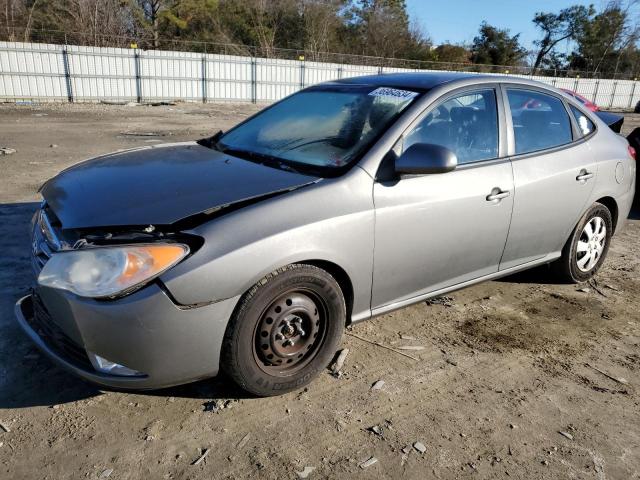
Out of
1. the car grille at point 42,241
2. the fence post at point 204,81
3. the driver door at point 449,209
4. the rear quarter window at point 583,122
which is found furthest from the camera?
the fence post at point 204,81

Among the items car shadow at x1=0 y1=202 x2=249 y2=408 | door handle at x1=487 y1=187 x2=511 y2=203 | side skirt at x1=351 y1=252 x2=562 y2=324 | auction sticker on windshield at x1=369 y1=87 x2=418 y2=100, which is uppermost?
auction sticker on windshield at x1=369 y1=87 x2=418 y2=100

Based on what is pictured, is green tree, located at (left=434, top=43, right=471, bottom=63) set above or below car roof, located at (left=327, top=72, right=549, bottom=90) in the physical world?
above

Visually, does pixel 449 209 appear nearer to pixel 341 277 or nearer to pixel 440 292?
pixel 440 292

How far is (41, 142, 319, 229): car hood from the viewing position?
8.21ft

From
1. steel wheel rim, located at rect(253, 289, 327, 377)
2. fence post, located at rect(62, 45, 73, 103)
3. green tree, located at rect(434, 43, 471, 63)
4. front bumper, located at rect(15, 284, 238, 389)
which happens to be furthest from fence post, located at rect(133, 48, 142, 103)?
green tree, located at rect(434, 43, 471, 63)

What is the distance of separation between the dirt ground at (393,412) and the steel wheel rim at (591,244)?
0.58 meters

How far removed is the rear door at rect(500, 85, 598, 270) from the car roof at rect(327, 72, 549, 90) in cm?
17

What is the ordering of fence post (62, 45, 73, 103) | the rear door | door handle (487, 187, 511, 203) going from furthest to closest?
fence post (62, 45, 73, 103) < the rear door < door handle (487, 187, 511, 203)

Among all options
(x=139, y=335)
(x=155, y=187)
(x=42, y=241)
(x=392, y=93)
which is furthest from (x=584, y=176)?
(x=42, y=241)

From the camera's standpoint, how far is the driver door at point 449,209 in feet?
9.84

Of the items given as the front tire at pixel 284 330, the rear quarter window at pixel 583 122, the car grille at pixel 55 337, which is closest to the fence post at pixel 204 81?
the rear quarter window at pixel 583 122

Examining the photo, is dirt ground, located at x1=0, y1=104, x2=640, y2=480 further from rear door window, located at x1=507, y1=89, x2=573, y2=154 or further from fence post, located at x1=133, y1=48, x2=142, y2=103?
fence post, located at x1=133, y1=48, x2=142, y2=103

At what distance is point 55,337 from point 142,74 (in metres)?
21.7

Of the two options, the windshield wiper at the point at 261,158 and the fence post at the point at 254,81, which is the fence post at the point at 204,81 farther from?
the windshield wiper at the point at 261,158
